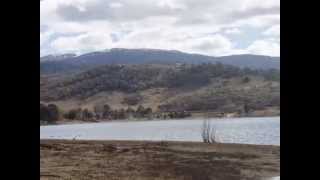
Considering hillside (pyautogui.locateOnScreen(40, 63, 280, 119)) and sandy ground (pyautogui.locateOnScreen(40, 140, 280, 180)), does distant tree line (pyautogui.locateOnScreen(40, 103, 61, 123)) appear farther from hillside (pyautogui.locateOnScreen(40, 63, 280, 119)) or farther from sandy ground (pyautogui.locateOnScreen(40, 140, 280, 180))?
sandy ground (pyautogui.locateOnScreen(40, 140, 280, 180))

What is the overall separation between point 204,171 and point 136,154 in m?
2.22

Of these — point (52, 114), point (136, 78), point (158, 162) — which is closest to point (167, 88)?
point (136, 78)

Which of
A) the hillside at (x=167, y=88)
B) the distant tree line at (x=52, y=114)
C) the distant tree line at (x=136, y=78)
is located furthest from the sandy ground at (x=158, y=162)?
the distant tree line at (x=136, y=78)

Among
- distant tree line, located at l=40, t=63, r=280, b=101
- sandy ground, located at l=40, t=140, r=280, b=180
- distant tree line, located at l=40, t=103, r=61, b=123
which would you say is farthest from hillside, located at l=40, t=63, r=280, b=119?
sandy ground, located at l=40, t=140, r=280, b=180

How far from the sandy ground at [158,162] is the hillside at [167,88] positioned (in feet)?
42.3

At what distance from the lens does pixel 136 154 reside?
1263cm

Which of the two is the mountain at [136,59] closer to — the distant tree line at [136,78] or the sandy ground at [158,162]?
the distant tree line at [136,78]

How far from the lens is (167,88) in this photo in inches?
1230

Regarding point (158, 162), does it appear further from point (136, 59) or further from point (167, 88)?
point (136, 59)

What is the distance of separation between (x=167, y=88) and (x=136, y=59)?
365 inches
